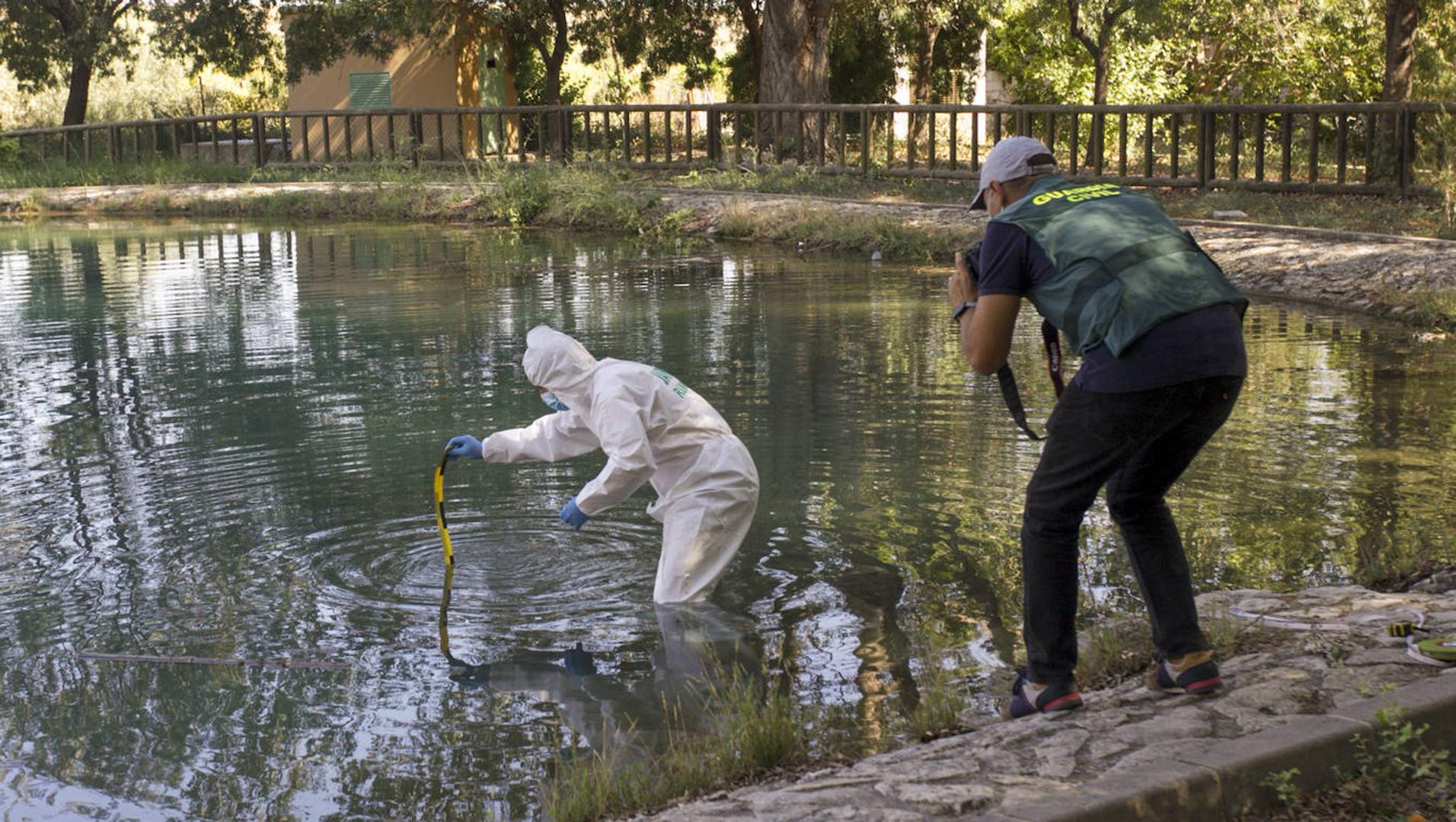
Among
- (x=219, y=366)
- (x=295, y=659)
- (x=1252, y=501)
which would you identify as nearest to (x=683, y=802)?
(x=295, y=659)

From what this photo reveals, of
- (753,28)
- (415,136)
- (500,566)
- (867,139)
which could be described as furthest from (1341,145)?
(415,136)

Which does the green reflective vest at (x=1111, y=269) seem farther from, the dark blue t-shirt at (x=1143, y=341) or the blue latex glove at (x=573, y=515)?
the blue latex glove at (x=573, y=515)

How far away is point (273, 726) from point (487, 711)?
760 millimetres

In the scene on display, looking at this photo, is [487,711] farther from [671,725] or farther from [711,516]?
[711,516]

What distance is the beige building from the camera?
34.7 metres

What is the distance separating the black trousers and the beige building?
3046 cm

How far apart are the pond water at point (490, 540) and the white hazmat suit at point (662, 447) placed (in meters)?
0.28

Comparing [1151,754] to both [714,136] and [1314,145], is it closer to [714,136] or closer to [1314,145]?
[1314,145]

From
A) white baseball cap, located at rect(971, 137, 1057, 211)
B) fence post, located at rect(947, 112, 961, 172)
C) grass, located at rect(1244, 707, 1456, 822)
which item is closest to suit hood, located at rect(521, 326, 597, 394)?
white baseball cap, located at rect(971, 137, 1057, 211)

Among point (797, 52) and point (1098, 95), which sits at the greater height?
point (797, 52)

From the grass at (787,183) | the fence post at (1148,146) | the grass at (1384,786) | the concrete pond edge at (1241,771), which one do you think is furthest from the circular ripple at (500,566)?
the fence post at (1148,146)

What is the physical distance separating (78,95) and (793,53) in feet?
71.1

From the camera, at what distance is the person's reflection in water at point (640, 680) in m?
5.66

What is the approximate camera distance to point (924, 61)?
34.5m
